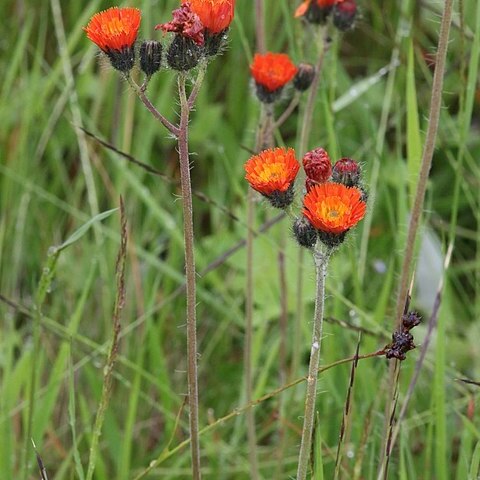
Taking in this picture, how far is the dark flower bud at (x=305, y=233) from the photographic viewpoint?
4.25 feet

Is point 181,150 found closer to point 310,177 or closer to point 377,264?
point 310,177

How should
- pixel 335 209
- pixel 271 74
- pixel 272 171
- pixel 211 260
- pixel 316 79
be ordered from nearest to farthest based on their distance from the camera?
pixel 335 209
pixel 272 171
pixel 271 74
pixel 316 79
pixel 211 260

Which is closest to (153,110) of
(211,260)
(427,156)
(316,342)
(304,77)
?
(316,342)

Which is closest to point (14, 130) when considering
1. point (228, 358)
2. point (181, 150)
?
point (228, 358)

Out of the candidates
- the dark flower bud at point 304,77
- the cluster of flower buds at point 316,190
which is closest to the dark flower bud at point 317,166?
the cluster of flower buds at point 316,190

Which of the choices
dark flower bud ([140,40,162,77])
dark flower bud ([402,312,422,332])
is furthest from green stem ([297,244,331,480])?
dark flower bud ([140,40,162,77])

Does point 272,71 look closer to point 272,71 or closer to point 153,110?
point 272,71

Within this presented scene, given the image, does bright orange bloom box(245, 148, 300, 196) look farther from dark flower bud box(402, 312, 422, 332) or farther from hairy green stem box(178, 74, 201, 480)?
dark flower bud box(402, 312, 422, 332)

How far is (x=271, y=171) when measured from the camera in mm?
1322

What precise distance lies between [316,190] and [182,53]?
277 mm

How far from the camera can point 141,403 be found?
8.14 feet

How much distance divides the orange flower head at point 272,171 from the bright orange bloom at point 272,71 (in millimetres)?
625

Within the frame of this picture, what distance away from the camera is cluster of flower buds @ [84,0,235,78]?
1.29 metres

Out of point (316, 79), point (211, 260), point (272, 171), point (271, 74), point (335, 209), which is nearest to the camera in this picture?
point (335, 209)
